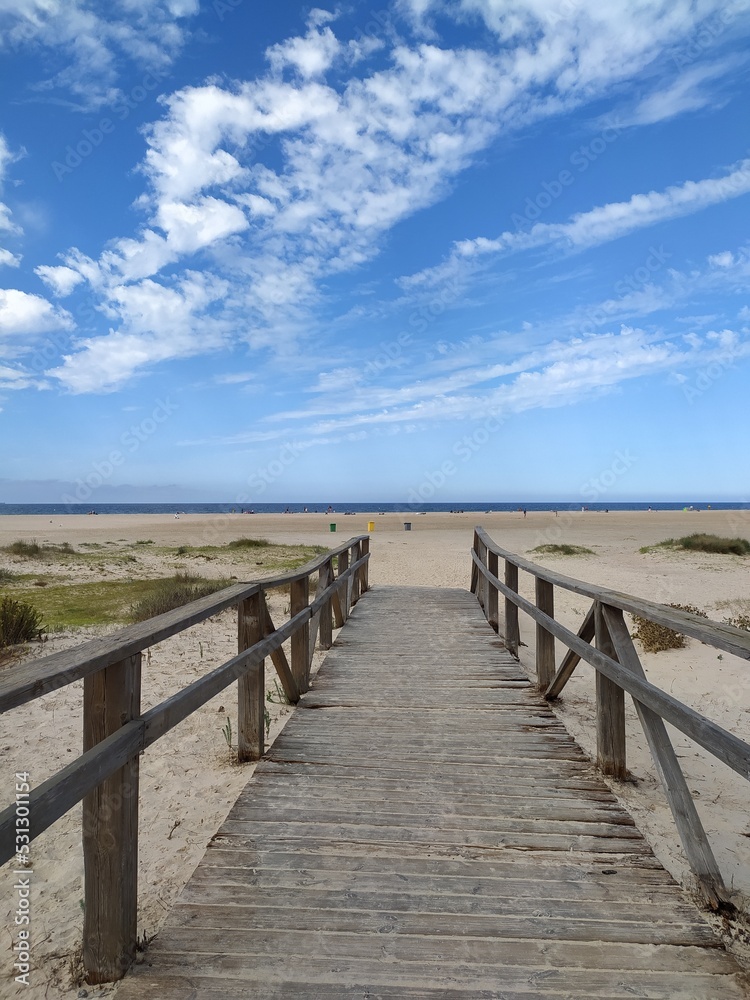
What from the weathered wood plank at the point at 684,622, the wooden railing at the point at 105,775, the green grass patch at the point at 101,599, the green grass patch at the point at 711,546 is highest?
the weathered wood plank at the point at 684,622

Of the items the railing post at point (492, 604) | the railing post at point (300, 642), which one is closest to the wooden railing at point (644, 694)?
the railing post at point (300, 642)

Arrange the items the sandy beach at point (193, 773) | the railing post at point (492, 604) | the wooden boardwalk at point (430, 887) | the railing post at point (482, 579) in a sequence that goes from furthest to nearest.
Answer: the railing post at point (482, 579), the railing post at point (492, 604), the sandy beach at point (193, 773), the wooden boardwalk at point (430, 887)

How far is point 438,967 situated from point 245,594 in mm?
2153

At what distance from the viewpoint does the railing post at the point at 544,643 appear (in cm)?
504

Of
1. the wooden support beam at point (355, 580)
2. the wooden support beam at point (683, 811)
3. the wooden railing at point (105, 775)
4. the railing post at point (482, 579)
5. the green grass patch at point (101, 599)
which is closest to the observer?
the wooden railing at point (105, 775)

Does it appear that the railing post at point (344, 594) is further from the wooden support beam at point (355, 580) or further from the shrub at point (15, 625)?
the shrub at point (15, 625)

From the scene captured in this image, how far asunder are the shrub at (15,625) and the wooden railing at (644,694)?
602cm

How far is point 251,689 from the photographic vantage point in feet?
12.4

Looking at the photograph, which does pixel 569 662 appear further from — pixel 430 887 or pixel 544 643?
pixel 430 887

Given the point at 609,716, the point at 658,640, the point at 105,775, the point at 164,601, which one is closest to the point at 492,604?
the point at 658,640

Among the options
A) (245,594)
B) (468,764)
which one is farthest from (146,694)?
(468,764)

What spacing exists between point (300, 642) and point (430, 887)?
113 inches

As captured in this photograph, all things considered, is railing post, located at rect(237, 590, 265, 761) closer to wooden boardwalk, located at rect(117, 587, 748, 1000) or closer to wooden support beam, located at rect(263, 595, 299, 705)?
wooden support beam, located at rect(263, 595, 299, 705)

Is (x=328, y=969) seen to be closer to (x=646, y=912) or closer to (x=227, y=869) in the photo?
(x=227, y=869)
